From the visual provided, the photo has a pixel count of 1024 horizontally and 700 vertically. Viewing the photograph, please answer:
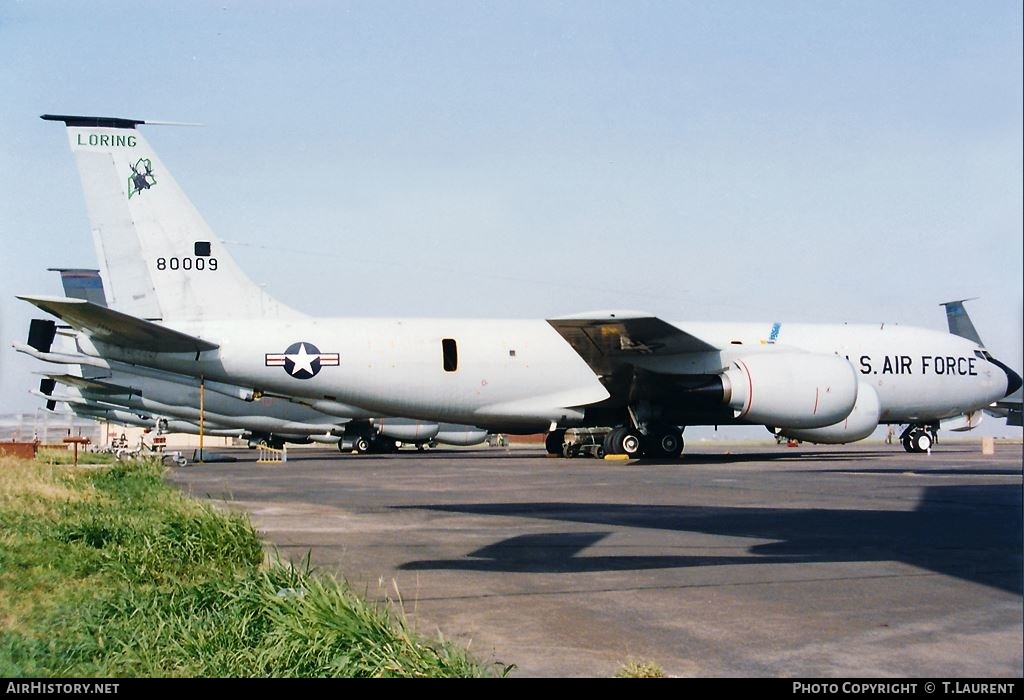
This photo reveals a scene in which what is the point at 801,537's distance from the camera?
342 inches

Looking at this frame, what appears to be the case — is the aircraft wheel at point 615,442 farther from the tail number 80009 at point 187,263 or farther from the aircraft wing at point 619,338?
the tail number 80009 at point 187,263

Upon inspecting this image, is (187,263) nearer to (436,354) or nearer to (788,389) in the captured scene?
(436,354)

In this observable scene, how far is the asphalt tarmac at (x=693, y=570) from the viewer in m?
4.67

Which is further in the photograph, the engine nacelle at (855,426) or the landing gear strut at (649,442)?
the engine nacelle at (855,426)

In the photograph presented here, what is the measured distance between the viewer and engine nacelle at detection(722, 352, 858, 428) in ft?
79.0

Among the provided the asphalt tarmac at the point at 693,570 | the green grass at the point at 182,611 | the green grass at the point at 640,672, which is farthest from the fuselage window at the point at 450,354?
the green grass at the point at 640,672

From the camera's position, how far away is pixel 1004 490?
1377 cm

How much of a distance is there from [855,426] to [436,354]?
10451 mm

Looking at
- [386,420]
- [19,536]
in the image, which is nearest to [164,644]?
[19,536]

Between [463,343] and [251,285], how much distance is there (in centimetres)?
535

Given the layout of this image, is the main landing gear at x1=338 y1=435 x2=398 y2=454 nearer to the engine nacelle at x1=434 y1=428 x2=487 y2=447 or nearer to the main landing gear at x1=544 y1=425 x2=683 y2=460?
the engine nacelle at x1=434 y1=428 x2=487 y2=447

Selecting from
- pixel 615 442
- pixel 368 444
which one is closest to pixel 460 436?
pixel 368 444

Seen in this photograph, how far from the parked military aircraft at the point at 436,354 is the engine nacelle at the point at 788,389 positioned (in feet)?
0.10

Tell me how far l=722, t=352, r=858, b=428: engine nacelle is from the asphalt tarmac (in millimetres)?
9434
